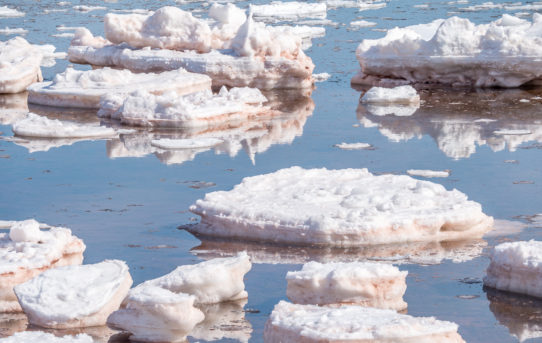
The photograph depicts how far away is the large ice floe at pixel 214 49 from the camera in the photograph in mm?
10883

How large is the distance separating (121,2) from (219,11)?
41.6 ft

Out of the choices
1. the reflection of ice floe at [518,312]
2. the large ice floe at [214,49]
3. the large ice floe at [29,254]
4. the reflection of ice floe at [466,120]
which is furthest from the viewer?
the large ice floe at [214,49]

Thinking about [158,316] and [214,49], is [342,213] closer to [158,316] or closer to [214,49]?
[158,316]

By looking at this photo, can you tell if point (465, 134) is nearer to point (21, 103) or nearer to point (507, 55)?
point (507, 55)

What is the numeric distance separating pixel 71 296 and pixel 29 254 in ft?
1.97

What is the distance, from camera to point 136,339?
409cm

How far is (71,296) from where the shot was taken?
14.1ft

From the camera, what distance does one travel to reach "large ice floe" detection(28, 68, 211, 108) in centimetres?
991

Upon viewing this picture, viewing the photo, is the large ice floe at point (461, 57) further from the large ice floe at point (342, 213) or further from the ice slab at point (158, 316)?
the ice slab at point (158, 316)

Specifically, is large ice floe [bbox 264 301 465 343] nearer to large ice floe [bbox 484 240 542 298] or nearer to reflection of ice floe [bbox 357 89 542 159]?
large ice floe [bbox 484 240 542 298]

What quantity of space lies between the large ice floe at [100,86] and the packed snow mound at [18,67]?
657 mm

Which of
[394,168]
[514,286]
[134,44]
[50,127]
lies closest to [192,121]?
[50,127]

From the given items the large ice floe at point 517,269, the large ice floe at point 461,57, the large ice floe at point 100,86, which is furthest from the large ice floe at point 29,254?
the large ice floe at point 461,57

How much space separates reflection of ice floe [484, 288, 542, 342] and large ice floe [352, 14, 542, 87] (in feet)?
20.6
